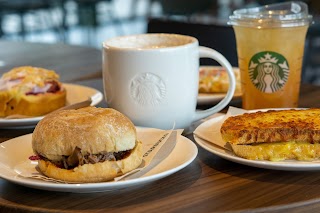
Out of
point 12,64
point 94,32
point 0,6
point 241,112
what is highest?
point 241,112

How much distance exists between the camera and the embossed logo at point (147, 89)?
0.96m

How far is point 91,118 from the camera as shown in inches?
31.9

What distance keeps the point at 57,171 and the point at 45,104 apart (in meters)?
0.41

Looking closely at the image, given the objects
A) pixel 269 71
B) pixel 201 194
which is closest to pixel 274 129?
pixel 201 194

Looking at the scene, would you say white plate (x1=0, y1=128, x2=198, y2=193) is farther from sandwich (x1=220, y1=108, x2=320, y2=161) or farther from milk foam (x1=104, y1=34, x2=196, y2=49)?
milk foam (x1=104, y1=34, x2=196, y2=49)

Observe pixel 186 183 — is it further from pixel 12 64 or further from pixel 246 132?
pixel 12 64

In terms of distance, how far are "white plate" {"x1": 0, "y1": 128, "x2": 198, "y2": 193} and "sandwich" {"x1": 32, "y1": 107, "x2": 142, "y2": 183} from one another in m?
0.02

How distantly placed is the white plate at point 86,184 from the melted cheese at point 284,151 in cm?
8

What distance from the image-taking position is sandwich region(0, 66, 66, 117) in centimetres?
114

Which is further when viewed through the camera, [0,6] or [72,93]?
[0,6]

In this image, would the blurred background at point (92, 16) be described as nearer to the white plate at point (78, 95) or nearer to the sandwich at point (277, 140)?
the white plate at point (78, 95)

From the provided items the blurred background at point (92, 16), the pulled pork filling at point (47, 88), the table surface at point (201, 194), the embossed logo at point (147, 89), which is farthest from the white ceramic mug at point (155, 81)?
the blurred background at point (92, 16)

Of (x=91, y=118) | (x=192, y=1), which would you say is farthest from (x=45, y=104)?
(x=192, y=1)

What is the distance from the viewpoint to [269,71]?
107cm
